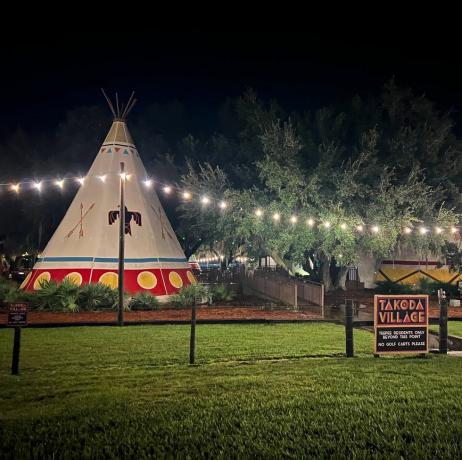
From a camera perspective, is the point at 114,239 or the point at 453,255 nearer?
the point at 114,239

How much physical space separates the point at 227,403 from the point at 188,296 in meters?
13.4

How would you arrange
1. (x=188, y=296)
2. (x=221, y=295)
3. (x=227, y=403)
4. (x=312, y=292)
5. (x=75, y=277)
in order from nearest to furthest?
1. (x=227, y=403)
2. (x=188, y=296)
3. (x=312, y=292)
4. (x=75, y=277)
5. (x=221, y=295)

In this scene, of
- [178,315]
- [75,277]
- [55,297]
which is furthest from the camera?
[75,277]

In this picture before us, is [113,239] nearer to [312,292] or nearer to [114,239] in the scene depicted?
[114,239]

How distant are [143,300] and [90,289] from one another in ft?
6.36

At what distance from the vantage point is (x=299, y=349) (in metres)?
10.2

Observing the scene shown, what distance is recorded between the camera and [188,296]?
19.2 metres

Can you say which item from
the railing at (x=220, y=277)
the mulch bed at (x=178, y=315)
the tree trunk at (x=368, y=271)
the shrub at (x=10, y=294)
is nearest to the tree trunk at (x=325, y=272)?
the tree trunk at (x=368, y=271)

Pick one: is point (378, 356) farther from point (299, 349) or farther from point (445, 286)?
point (445, 286)

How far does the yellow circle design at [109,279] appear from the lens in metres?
19.8

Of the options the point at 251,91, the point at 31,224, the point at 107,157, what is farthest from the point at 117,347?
the point at 31,224

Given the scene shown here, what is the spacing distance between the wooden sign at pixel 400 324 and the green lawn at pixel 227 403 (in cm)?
29

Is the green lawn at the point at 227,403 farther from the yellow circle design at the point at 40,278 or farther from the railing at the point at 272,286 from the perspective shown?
the yellow circle design at the point at 40,278

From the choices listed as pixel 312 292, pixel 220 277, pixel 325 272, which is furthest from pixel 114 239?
pixel 325 272
